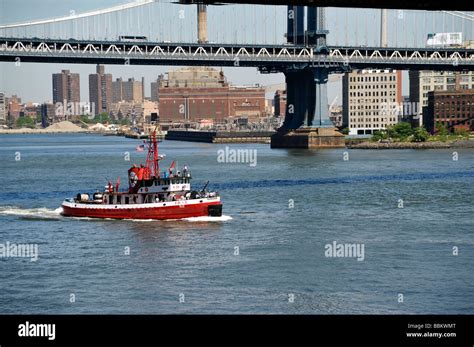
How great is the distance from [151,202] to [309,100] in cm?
8014

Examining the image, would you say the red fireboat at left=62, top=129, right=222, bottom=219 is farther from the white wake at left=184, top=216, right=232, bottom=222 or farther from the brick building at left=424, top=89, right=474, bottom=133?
the brick building at left=424, top=89, right=474, bottom=133

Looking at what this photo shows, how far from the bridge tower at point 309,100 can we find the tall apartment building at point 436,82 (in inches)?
2478

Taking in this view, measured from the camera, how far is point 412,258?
3064 centimetres

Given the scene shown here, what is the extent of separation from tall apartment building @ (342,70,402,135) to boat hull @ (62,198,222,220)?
5923 inches

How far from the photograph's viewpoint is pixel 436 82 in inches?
7392

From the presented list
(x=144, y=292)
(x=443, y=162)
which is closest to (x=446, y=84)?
(x=443, y=162)

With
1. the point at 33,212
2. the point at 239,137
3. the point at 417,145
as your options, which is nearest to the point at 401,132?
the point at 417,145

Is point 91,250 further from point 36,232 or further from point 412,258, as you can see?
point 412,258

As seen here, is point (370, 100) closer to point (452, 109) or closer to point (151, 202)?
point (452, 109)

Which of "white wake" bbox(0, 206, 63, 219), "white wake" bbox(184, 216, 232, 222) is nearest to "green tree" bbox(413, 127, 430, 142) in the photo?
"white wake" bbox(0, 206, 63, 219)

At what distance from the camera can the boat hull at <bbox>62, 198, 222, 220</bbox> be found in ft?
139

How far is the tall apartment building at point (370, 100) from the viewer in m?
194

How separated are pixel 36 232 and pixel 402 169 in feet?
137
